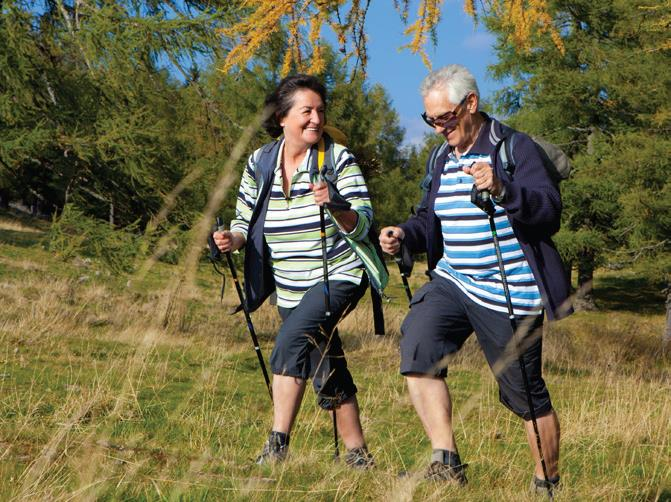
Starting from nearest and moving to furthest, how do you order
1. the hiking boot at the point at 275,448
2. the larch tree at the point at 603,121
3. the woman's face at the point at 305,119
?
the hiking boot at the point at 275,448 < the woman's face at the point at 305,119 < the larch tree at the point at 603,121

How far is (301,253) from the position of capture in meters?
4.60

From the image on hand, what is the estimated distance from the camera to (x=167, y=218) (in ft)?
41.0

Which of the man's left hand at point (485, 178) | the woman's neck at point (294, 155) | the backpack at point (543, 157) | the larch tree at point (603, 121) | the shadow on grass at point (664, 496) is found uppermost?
the larch tree at point (603, 121)

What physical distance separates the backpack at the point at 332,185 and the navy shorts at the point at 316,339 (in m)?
0.12

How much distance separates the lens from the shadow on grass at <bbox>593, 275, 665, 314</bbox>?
110 ft

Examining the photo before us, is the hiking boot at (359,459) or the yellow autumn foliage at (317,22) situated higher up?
the yellow autumn foliage at (317,22)

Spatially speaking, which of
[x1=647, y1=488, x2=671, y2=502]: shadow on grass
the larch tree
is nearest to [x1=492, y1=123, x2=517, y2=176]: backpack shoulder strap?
[x1=647, y1=488, x2=671, y2=502]: shadow on grass

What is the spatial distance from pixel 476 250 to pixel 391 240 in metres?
0.40

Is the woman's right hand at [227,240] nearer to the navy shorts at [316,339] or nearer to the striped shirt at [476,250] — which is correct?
the navy shorts at [316,339]

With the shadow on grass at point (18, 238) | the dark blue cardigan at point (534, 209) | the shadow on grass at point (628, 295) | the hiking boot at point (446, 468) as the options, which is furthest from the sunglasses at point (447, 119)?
the shadow on grass at point (628, 295)

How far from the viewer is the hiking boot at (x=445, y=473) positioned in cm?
381

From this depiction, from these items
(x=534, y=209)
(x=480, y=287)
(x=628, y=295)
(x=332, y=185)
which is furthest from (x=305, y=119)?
(x=628, y=295)

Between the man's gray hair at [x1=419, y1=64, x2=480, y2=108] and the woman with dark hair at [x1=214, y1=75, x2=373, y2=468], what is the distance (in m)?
0.60

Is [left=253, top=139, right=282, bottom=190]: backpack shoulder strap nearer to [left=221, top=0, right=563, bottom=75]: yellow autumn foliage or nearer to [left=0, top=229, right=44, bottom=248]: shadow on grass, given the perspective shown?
[left=221, top=0, right=563, bottom=75]: yellow autumn foliage
